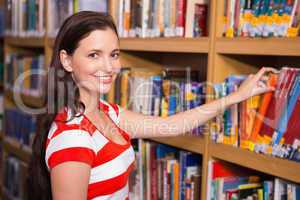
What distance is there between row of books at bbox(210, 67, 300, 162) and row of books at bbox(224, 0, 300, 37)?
0.40 feet

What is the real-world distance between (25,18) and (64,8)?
512mm

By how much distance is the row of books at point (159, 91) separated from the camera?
1.52 meters

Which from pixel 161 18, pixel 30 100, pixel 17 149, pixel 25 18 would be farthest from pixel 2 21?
pixel 161 18

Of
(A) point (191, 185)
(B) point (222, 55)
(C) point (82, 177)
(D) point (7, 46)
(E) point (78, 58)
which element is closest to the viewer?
(C) point (82, 177)

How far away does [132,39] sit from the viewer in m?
1.75

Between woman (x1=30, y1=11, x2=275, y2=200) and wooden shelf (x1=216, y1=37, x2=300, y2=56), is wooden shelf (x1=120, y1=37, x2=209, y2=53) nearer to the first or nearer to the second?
wooden shelf (x1=216, y1=37, x2=300, y2=56)

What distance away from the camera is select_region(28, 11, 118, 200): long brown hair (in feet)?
3.80

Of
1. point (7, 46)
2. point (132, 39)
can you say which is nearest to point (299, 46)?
point (132, 39)

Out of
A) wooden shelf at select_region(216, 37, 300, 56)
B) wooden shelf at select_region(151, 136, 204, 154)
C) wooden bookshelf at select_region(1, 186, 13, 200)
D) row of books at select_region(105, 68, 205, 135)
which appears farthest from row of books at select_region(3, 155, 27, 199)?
wooden shelf at select_region(216, 37, 300, 56)

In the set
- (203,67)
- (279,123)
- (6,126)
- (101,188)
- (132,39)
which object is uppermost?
(132,39)

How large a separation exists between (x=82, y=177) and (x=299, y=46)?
0.68 metres

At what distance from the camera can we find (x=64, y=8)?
220 centimetres

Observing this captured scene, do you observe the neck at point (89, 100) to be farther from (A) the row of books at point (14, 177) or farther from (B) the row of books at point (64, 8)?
(A) the row of books at point (14, 177)

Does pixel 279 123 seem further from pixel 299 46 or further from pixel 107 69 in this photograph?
pixel 107 69
